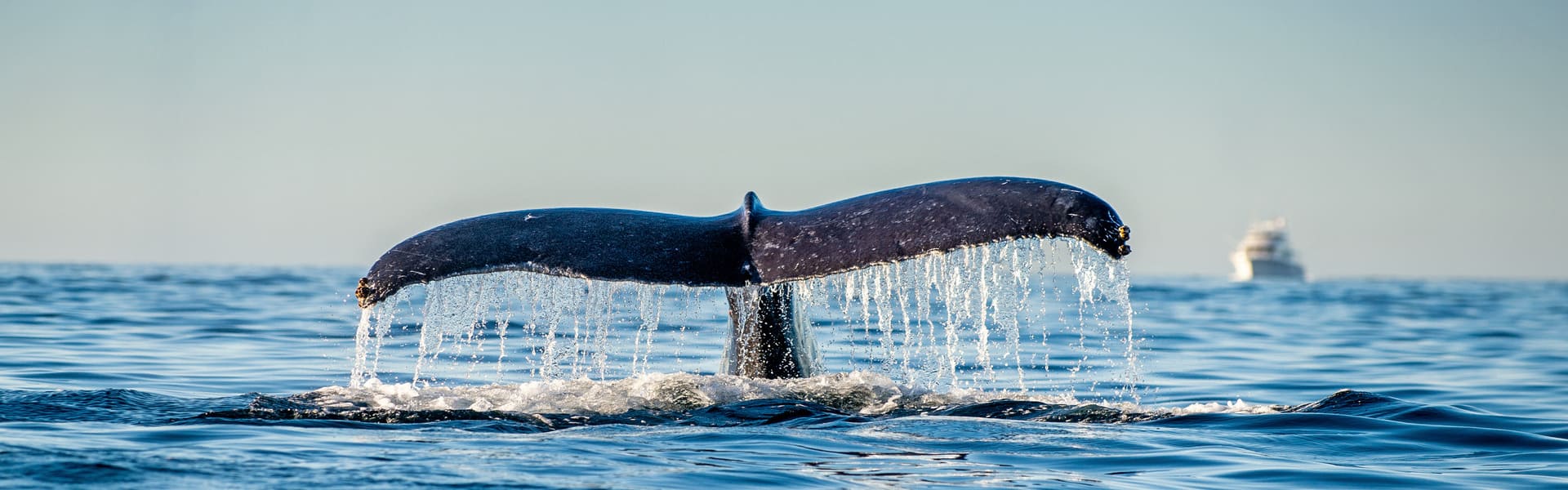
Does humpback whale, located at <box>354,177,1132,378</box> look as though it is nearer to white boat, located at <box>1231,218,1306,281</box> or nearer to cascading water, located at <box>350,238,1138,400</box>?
cascading water, located at <box>350,238,1138,400</box>

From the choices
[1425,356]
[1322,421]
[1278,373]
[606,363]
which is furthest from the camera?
[1425,356]

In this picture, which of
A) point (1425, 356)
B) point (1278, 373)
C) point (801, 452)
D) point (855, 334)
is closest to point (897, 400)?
point (801, 452)

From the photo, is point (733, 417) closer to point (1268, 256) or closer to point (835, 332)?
point (835, 332)

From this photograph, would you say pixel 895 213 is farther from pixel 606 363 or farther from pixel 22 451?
pixel 606 363

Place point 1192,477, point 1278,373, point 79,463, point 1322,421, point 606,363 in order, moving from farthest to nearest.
→ point 1278,373 → point 606,363 → point 1322,421 → point 1192,477 → point 79,463

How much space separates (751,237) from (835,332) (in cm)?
853

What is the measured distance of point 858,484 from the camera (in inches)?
204

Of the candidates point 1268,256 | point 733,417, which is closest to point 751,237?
point 733,417

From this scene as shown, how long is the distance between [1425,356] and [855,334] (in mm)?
5568

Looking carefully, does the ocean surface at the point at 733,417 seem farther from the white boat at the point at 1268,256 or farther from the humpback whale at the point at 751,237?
the white boat at the point at 1268,256

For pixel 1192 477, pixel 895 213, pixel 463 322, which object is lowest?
pixel 1192 477

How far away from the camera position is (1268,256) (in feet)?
356

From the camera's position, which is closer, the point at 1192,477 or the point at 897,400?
the point at 1192,477

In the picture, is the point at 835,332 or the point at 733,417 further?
the point at 835,332
